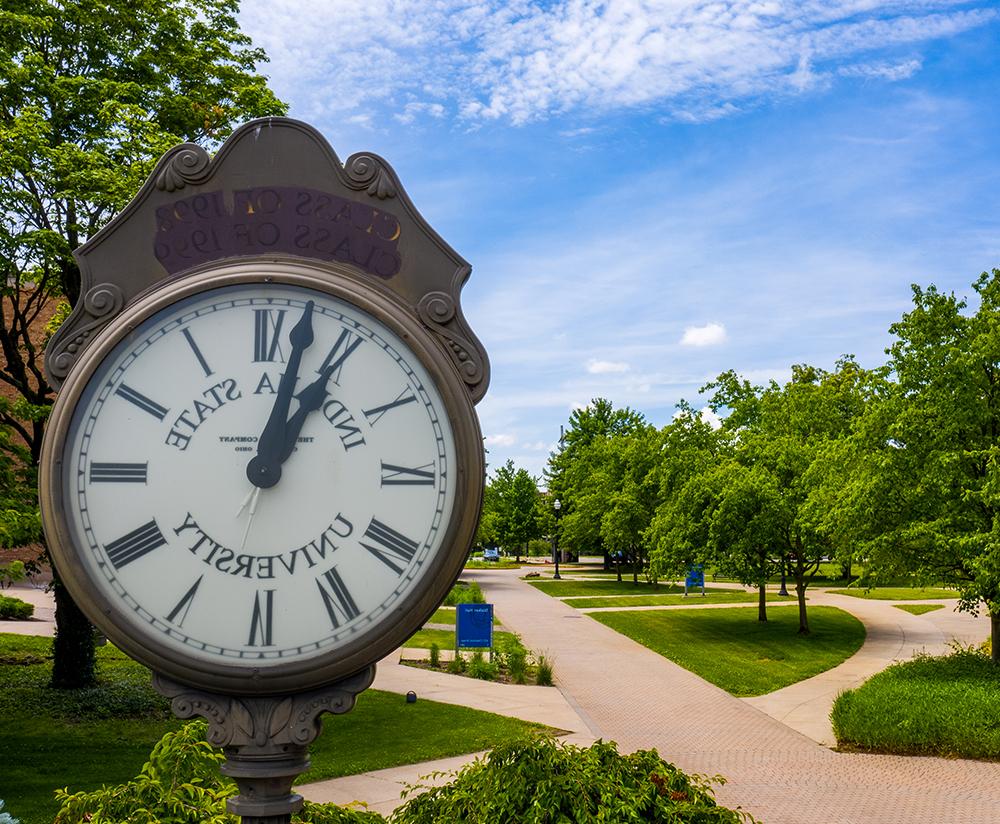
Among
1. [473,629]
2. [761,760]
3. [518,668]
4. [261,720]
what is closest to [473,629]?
[473,629]

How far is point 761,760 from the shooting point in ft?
38.0

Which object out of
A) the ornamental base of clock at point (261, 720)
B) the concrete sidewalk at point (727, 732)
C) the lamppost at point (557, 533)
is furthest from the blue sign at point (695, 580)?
the ornamental base of clock at point (261, 720)

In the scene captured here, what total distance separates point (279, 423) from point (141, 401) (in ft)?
1.27

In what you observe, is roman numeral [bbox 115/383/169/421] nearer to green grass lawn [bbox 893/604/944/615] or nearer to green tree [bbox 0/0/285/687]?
green tree [bbox 0/0/285/687]

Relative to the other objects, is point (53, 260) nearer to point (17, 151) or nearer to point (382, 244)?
point (17, 151)

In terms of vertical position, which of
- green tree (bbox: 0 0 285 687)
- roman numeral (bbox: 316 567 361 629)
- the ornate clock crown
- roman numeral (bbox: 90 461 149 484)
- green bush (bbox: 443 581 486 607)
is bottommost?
green bush (bbox: 443 581 486 607)

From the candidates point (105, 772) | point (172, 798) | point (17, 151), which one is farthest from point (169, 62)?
point (172, 798)

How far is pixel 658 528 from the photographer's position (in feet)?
81.7

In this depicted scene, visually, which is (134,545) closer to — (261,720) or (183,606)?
(183,606)

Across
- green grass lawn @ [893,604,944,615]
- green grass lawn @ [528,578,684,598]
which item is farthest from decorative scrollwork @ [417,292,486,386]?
green grass lawn @ [528,578,684,598]

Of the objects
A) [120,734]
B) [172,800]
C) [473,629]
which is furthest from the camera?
[473,629]

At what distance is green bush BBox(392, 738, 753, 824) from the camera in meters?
4.07

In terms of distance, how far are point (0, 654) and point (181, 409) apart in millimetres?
17937

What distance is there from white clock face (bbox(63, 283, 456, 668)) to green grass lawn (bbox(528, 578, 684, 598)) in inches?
1355
